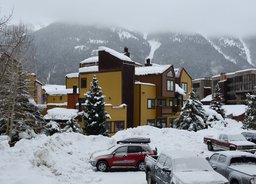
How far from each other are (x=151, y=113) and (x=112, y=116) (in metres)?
9.58

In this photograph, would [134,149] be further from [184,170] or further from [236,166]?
[184,170]

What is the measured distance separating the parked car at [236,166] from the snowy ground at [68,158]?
13.4ft

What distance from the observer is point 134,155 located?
2212 cm

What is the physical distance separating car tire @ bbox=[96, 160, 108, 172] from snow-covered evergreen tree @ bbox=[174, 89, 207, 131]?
26632 millimetres

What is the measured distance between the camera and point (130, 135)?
122 ft

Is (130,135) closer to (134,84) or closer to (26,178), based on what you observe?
(134,84)

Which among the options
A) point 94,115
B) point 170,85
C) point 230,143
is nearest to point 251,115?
point 170,85

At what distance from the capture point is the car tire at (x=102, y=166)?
71.1 ft

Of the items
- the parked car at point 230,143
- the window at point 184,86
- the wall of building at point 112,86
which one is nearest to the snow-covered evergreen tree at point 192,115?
the wall of building at point 112,86

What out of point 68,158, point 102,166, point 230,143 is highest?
point 230,143

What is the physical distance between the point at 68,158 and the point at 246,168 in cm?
1291

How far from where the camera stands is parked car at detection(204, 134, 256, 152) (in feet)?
92.0

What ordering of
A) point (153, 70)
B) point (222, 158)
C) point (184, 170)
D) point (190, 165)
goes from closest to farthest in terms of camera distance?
point (184, 170), point (190, 165), point (222, 158), point (153, 70)

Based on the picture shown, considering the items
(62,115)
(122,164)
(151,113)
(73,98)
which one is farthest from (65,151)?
(151,113)
